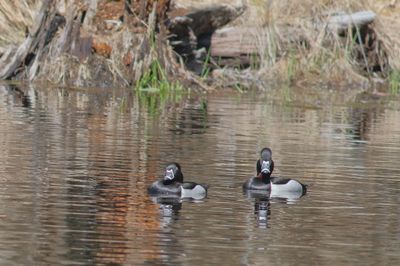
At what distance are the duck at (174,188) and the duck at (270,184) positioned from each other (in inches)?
29.9

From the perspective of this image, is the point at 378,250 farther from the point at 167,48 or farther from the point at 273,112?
the point at 167,48

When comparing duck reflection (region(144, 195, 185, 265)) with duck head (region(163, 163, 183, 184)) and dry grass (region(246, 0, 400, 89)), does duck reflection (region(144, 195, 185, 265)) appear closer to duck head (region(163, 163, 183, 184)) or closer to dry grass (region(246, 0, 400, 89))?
duck head (region(163, 163, 183, 184))

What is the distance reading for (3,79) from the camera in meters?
32.8

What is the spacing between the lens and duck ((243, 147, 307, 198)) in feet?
53.1

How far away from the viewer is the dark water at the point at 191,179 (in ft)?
40.5

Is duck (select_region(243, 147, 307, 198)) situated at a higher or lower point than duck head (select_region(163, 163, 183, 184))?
lower

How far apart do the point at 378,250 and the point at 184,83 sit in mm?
19859

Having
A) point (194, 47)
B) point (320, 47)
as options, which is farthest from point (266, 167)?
point (320, 47)

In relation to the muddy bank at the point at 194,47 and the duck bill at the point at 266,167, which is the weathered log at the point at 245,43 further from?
the duck bill at the point at 266,167

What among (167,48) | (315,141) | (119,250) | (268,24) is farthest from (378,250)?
(268,24)

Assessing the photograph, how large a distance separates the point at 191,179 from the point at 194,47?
17.8 m

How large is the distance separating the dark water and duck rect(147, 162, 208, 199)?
0.15 m

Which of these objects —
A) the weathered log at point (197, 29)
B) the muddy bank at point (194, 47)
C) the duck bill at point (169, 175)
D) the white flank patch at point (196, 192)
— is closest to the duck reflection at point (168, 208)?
Answer: the white flank patch at point (196, 192)

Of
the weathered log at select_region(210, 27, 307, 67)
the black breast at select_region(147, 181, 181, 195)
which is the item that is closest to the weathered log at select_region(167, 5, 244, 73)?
the weathered log at select_region(210, 27, 307, 67)
